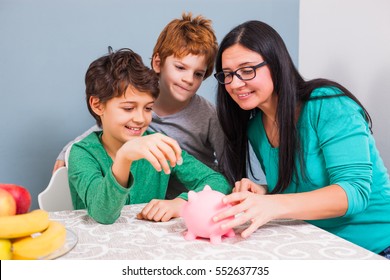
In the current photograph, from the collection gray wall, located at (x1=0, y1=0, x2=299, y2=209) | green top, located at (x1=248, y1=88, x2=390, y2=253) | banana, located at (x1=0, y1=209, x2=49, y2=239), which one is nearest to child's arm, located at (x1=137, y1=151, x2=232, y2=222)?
green top, located at (x1=248, y1=88, x2=390, y2=253)

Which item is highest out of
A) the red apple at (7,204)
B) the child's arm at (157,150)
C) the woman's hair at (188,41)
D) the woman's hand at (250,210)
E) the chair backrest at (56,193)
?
the woman's hair at (188,41)

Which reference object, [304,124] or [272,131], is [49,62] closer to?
[272,131]

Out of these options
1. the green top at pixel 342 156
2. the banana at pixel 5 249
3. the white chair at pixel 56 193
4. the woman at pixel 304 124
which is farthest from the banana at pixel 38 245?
the white chair at pixel 56 193

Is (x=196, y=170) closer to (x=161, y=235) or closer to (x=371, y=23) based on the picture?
(x=161, y=235)

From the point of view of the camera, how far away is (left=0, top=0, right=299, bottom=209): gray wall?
1.86 m

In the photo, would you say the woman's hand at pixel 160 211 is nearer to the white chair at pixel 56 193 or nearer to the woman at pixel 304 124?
the woman at pixel 304 124

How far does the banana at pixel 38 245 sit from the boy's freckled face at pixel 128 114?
53cm

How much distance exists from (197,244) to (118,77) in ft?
1.91

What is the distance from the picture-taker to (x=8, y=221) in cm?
61

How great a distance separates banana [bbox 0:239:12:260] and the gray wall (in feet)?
4.46

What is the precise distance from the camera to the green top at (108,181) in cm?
88

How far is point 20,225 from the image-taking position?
617 millimetres

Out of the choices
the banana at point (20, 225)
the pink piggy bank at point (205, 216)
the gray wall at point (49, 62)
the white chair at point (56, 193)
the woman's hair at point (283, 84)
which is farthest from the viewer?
the gray wall at point (49, 62)

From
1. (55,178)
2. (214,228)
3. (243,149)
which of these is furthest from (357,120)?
(55,178)
